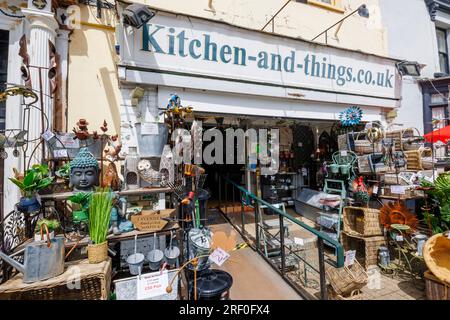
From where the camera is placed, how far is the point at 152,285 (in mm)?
2096

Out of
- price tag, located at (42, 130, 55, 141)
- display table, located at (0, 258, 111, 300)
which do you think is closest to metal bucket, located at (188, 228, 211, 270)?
display table, located at (0, 258, 111, 300)

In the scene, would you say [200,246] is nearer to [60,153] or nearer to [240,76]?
[60,153]

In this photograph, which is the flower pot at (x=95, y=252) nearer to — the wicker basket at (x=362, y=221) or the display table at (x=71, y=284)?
the display table at (x=71, y=284)

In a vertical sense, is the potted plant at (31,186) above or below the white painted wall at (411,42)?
below

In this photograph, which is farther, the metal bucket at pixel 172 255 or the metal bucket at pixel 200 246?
the metal bucket at pixel 200 246

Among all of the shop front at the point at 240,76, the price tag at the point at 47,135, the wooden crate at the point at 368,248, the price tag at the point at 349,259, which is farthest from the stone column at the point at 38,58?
the wooden crate at the point at 368,248

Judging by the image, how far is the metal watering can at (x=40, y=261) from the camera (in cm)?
177

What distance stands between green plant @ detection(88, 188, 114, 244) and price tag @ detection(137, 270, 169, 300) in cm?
54

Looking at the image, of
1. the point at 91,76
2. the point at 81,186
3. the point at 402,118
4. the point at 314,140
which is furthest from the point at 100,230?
the point at 402,118

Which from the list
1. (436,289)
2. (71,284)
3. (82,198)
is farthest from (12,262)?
(436,289)

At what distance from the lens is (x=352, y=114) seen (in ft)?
14.4

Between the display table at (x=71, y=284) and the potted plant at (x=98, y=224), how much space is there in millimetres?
90

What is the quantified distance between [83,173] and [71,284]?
3.28 ft

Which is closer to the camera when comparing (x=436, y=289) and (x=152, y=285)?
(x=152, y=285)
